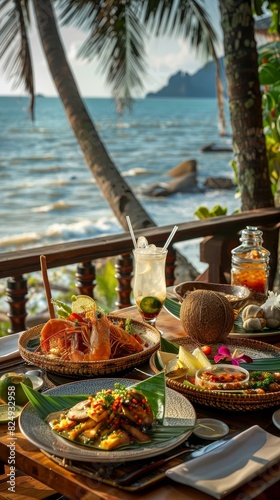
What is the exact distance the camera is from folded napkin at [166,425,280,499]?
1229 millimetres

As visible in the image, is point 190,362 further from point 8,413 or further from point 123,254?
point 123,254

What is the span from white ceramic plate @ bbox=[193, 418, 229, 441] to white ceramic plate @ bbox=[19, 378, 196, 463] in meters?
0.04

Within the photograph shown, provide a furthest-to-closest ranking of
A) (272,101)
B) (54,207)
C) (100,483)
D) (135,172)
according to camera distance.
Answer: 1. (135,172)
2. (54,207)
3. (272,101)
4. (100,483)

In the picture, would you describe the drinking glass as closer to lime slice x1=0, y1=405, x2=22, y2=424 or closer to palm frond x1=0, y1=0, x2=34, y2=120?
lime slice x1=0, y1=405, x2=22, y2=424

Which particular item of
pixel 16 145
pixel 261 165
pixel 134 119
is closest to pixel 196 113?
pixel 134 119

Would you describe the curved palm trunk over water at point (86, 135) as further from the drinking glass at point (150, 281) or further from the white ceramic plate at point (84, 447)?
the white ceramic plate at point (84, 447)

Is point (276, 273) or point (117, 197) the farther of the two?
point (117, 197)

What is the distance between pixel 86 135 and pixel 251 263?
8.85 feet

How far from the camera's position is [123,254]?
125 inches

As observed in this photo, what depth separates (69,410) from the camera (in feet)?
4.67

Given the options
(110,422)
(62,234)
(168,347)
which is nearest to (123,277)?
(168,347)

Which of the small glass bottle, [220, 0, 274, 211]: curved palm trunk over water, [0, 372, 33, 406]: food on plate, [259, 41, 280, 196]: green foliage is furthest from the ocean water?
[0, 372, 33, 406]: food on plate

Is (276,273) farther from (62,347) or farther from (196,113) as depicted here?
(196,113)

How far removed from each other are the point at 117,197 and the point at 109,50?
4.85 ft
